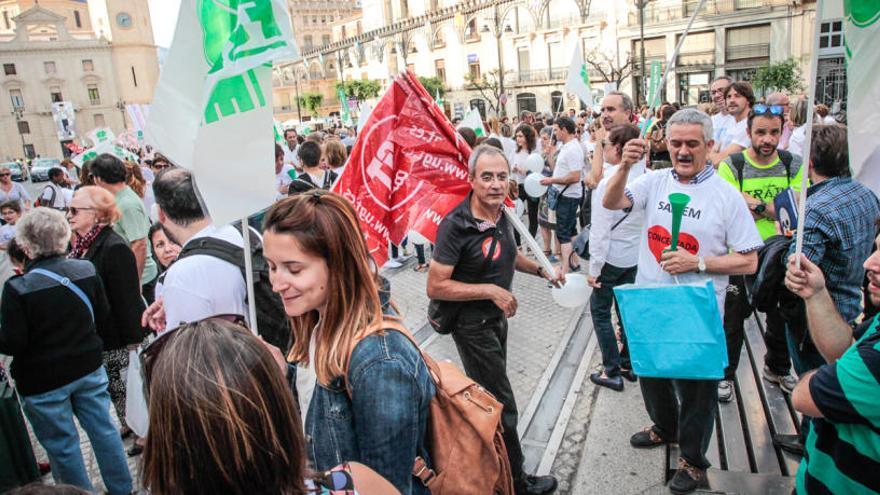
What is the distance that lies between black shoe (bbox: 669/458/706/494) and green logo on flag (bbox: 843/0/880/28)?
7.96 ft

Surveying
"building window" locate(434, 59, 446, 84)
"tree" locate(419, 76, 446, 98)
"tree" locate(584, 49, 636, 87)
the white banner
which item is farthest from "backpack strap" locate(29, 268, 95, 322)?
"building window" locate(434, 59, 446, 84)

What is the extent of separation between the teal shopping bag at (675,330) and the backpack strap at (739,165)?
2040 millimetres

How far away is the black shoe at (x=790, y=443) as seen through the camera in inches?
135

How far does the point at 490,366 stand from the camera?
3.22 meters

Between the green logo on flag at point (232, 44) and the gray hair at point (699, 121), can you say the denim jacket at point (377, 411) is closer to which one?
the green logo on flag at point (232, 44)

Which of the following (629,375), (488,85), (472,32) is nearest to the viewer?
(629,375)

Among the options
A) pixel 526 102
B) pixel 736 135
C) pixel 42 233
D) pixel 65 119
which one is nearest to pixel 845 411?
pixel 42 233

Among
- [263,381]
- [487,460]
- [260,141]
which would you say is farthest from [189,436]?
[260,141]

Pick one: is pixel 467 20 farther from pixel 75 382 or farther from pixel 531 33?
pixel 75 382

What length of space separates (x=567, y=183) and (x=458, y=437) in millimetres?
5915

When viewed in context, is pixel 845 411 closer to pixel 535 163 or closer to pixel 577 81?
pixel 535 163

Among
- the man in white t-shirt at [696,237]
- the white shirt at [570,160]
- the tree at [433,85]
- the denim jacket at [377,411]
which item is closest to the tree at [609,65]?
the tree at [433,85]

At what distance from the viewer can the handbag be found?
128 inches

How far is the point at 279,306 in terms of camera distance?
2902 mm
